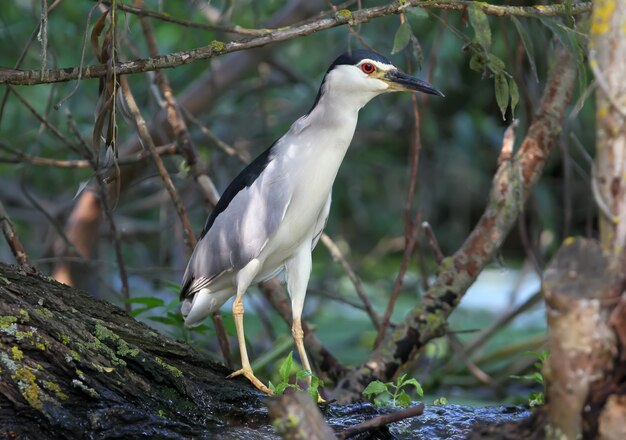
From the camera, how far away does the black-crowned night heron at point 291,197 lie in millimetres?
3449

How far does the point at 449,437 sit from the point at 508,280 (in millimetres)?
8220

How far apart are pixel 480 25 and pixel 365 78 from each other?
72 centimetres

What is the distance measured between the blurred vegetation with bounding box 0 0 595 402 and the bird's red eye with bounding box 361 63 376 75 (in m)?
1.55

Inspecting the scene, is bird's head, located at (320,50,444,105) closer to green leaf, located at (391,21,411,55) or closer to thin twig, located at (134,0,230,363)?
green leaf, located at (391,21,411,55)

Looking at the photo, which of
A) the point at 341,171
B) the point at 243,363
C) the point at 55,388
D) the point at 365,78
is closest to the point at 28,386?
the point at 55,388

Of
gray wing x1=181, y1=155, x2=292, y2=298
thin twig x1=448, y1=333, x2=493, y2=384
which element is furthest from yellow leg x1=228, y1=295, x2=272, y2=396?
thin twig x1=448, y1=333, x2=493, y2=384

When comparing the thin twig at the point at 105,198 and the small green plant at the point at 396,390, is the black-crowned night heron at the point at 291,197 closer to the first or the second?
the thin twig at the point at 105,198

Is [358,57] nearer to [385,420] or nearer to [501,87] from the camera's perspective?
[501,87]

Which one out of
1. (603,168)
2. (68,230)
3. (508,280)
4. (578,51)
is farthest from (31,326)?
(508,280)

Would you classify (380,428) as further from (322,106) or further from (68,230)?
(68,230)

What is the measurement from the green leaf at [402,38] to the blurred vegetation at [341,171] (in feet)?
6.52

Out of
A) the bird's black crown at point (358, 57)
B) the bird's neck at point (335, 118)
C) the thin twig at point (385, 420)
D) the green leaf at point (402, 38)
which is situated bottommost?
the thin twig at point (385, 420)

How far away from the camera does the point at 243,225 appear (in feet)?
11.3

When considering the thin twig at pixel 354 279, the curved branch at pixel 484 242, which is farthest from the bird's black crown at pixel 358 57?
the thin twig at pixel 354 279
